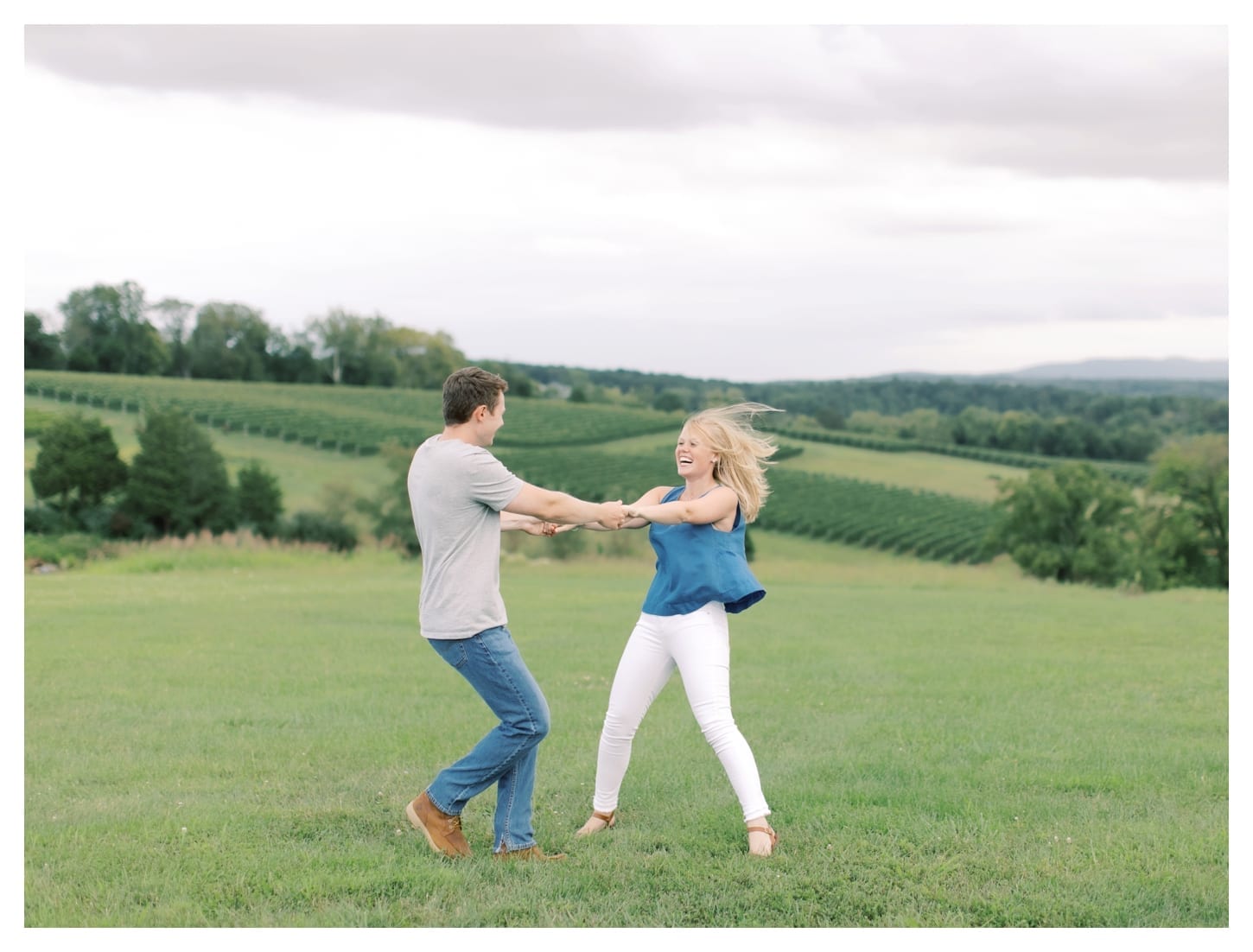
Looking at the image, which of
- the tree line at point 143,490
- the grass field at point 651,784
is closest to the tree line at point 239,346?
the tree line at point 143,490

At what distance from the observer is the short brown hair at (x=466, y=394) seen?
19.4 feet

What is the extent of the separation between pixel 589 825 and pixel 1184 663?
1117cm

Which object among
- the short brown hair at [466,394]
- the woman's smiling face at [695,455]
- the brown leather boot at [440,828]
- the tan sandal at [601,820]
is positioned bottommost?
the tan sandal at [601,820]

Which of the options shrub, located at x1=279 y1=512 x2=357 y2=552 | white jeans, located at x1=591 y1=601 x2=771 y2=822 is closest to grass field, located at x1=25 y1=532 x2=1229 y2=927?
white jeans, located at x1=591 y1=601 x2=771 y2=822

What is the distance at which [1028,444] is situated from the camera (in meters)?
122

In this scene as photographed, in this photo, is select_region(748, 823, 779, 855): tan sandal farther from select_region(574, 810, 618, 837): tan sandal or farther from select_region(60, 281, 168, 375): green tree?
select_region(60, 281, 168, 375): green tree

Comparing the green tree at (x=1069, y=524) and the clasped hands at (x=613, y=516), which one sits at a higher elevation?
the clasped hands at (x=613, y=516)

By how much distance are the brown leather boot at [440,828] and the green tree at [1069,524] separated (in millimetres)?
67382

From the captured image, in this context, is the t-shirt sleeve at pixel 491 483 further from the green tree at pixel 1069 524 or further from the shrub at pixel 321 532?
the green tree at pixel 1069 524

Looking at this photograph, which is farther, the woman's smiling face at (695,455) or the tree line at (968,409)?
the tree line at (968,409)

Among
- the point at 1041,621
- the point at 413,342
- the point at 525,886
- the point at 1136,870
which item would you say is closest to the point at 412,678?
the point at 525,886

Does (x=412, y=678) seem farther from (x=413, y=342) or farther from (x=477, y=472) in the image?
(x=413, y=342)

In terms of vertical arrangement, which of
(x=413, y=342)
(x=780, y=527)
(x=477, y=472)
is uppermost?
(x=413, y=342)

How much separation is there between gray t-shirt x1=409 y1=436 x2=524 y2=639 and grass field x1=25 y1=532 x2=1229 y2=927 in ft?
4.44
